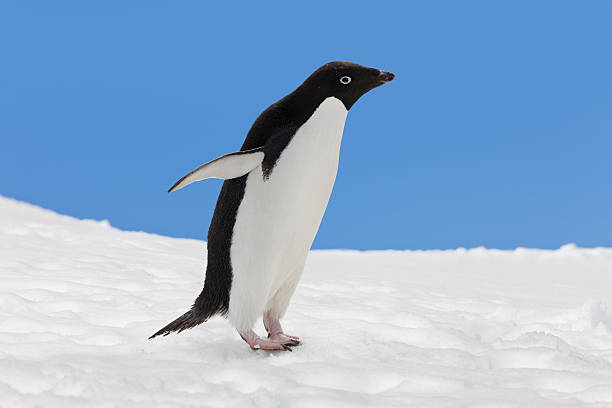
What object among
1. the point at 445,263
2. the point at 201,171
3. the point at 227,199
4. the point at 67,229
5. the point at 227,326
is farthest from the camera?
the point at 445,263

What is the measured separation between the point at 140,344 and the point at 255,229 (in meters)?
0.98

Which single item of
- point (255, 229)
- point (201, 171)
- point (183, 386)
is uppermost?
point (201, 171)

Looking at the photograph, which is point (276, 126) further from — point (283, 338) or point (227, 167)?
point (283, 338)

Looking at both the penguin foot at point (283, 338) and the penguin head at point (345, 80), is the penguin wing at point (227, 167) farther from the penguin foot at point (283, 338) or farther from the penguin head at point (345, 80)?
the penguin foot at point (283, 338)

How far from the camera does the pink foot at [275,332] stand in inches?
125

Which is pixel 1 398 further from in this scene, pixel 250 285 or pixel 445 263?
pixel 445 263

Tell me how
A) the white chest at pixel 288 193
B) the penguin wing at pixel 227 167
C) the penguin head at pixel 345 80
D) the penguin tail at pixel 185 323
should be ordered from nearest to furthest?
the penguin wing at pixel 227 167 < the white chest at pixel 288 193 < the penguin head at pixel 345 80 < the penguin tail at pixel 185 323

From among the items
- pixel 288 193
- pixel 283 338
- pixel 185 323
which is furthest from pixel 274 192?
pixel 185 323

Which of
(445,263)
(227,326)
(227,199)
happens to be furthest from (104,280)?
(445,263)

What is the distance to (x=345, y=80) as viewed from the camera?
3.11m

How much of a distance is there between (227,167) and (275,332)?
930 millimetres

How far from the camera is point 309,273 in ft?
22.9

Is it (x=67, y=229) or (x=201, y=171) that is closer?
(x=201, y=171)

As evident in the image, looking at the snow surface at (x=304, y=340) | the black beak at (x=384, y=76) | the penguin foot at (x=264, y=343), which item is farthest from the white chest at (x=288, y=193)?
the snow surface at (x=304, y=340)
